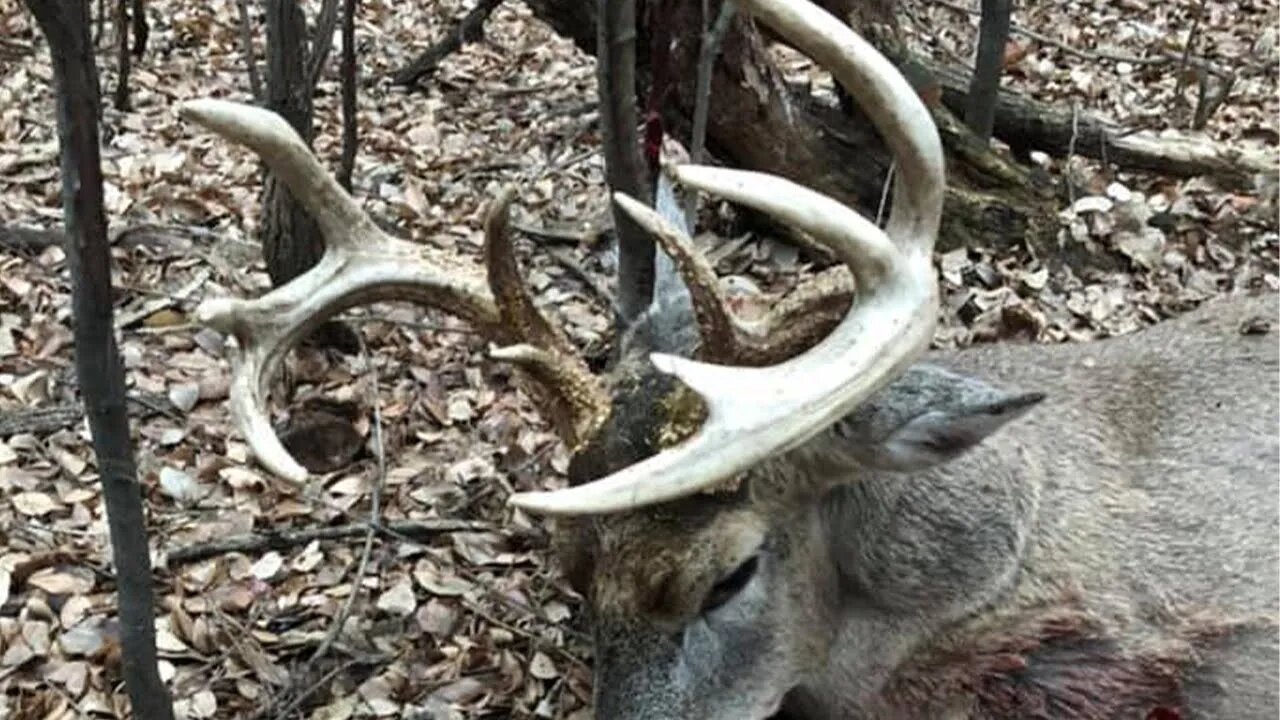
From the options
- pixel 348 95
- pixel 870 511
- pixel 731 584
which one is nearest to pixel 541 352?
pixel 731 584

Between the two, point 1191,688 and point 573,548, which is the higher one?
point 573,548

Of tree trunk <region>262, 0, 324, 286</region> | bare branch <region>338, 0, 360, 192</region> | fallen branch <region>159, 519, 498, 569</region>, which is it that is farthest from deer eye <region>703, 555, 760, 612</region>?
bare branch <region>338, 0, 360, 192</region>

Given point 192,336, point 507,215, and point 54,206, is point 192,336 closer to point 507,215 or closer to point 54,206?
point 54,206

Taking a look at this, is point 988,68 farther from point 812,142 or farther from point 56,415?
point 56,415

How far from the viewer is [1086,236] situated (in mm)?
6391

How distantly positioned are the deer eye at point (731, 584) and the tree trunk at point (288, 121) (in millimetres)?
2016

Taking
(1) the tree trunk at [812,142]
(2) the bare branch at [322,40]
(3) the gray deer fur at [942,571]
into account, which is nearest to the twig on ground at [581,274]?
(1) the tree trunk at [812,142]

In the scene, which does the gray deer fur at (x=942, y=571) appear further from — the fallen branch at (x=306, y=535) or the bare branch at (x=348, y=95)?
the bare branch at (x=348, y=95)

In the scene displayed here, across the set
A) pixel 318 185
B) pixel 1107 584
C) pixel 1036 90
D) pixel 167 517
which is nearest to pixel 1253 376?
pixel 1107 584

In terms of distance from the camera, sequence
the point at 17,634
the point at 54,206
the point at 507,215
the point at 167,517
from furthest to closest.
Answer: the point at 54,206 → the point at 167,517 → the point at 17,634 → the point at 507,215

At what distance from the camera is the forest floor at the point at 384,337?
4336 mm

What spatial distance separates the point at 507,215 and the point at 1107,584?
152 cm

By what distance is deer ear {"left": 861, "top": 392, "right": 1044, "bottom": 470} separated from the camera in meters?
3.21

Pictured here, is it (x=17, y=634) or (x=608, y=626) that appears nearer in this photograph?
(x=608, y=626)
